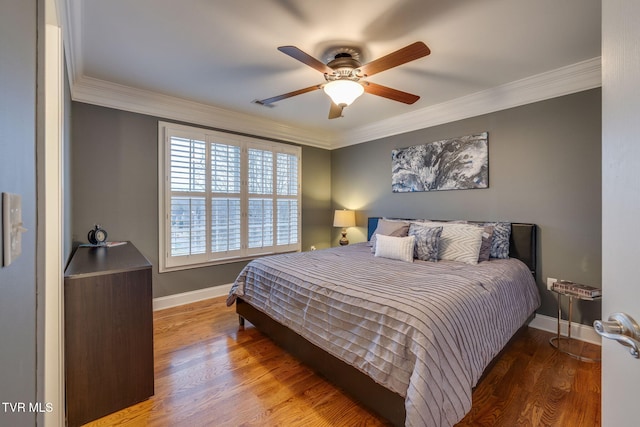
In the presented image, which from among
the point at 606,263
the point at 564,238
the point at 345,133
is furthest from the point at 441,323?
the point at 345,133

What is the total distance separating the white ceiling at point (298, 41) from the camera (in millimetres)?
1787

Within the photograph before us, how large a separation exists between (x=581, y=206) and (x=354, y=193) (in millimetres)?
2831

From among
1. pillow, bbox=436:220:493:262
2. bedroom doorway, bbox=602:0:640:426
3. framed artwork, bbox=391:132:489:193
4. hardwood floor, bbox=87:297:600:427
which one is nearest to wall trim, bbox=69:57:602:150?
framed artwork, bbox=391:132:489:193

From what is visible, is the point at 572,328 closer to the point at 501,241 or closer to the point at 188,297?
the point at 501,241

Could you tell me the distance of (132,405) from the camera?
1719 mm

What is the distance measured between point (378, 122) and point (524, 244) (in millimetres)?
2476

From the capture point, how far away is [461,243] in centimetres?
274

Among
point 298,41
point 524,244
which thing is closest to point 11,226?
point 298,41

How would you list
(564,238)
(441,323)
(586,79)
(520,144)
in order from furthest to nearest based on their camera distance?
(520,144) → (564,238) → (586,79) → (441,323)

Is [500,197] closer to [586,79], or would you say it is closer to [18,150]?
[586,79]

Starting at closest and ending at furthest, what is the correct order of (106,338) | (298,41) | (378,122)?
(106,338) → (298,41) → (378,122)

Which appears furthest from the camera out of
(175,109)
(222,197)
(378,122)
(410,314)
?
(378,122)

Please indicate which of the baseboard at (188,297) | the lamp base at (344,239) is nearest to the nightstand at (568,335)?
the lamp base at (344,239)

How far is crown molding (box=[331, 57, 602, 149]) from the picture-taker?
2492 millimetres
